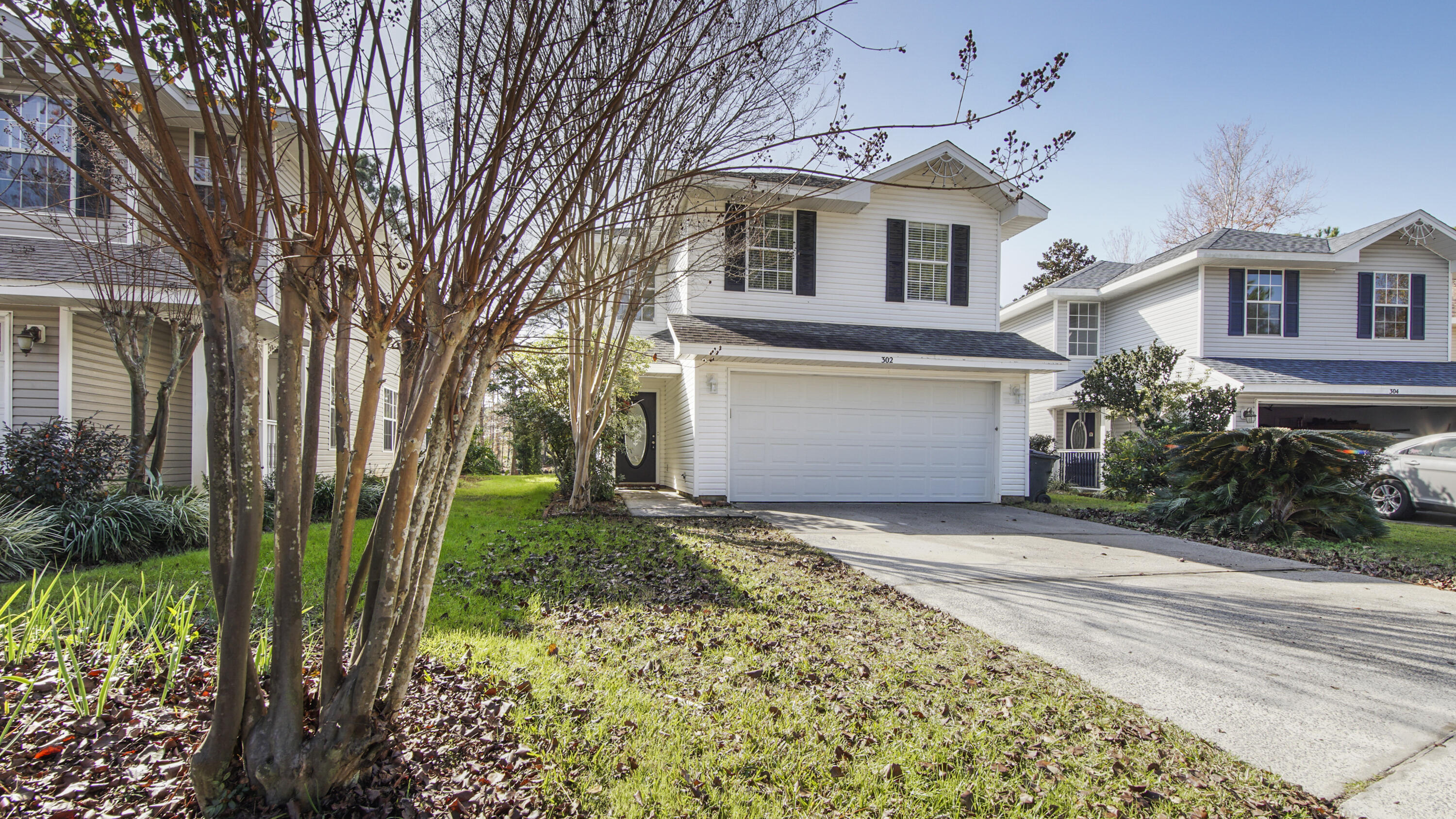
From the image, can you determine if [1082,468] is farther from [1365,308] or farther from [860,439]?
[860,439]

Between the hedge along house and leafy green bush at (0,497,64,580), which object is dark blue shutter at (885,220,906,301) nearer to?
the hedge along house

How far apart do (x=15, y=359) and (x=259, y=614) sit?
295 inches

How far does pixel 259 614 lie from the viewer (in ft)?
12.7

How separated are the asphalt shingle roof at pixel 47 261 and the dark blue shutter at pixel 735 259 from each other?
19.5 feet

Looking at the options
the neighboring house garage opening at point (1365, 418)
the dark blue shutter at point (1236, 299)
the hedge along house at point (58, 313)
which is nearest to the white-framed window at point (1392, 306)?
the neighboring house garage opening at point (1365, 418)

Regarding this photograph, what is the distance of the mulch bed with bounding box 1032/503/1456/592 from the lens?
6.17 metres

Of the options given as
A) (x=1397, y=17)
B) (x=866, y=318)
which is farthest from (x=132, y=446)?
(x=1397, y=17)

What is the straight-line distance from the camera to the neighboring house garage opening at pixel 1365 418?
1614cm

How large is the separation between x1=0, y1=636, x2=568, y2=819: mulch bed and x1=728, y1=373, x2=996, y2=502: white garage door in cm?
848

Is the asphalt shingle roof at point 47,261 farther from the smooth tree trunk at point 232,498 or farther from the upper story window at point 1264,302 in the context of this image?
the upper story window at point 1264,302

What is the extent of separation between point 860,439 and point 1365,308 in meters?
12.8

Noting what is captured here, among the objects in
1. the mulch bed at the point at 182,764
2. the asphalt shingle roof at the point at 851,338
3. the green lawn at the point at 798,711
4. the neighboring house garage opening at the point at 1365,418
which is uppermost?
the asphalt shingle roof at the point at 851,338

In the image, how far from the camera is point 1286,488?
8.15m

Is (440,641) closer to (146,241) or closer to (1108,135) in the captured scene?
(1108,135)
